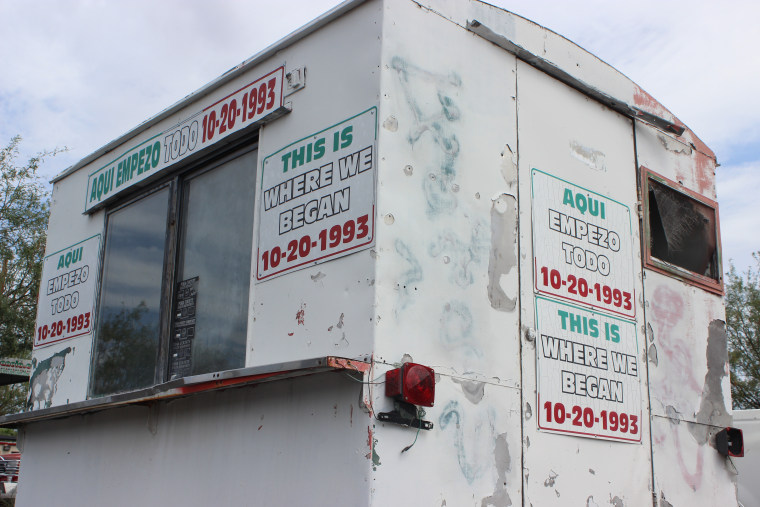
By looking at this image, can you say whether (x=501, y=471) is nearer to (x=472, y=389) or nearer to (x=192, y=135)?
(x=472, y=389)

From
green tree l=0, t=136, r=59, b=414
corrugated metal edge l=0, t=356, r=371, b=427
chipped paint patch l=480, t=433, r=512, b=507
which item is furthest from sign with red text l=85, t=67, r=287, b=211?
green tree l=0, t=136, r=59, b=414

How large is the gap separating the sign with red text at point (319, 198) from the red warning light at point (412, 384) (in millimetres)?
707

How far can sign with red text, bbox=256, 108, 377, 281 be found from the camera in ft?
14.0

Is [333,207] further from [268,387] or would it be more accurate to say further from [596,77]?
[596,77]

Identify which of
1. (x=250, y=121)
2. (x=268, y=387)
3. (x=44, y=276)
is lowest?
(x=268, y=387)

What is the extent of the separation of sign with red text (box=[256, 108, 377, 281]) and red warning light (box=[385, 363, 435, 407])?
2.32ft

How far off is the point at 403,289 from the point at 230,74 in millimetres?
2401

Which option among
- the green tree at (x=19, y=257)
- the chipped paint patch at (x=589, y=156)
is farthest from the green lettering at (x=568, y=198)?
the green tree at (x=19, y=257)

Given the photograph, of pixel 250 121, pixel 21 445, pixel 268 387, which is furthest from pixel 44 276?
pixel 268 387

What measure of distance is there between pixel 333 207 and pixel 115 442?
273 cm

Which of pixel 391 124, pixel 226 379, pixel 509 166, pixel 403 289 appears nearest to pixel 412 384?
pixel 403 289

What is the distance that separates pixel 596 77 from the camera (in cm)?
577

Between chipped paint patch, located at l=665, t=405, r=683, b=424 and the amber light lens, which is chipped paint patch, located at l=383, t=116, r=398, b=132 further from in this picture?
chipped paint patch, located at l=665, t=405, r=683, b=424

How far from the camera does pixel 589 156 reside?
5551mm
